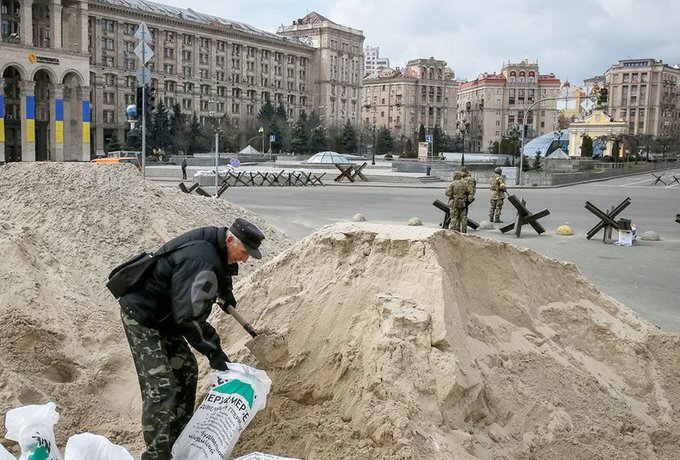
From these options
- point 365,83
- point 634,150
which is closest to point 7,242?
point 634,150

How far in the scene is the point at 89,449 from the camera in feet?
11.4

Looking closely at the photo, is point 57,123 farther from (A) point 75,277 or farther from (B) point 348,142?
(A) point 75,277

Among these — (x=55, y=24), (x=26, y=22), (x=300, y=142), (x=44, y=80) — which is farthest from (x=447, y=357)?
(x=300, y=142)

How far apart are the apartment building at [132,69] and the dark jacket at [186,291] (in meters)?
41.2

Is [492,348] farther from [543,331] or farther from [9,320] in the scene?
[9,320]

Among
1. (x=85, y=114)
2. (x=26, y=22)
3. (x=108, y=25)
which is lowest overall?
(x=85, y=114)

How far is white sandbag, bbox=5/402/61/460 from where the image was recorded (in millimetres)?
3393

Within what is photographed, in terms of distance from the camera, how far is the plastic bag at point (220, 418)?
3.95m

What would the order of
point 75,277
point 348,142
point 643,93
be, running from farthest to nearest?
1. point 643,93
2. point 348,142
3. point 75,277

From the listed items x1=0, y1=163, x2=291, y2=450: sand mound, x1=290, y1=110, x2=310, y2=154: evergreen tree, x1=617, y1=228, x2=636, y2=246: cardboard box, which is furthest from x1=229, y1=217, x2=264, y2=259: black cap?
x1=290, y1=110, x2=310, y2=154: evergreen tree

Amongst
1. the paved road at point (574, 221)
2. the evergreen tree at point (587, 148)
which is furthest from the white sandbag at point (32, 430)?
→ the evergreen tree at point (587, 148)

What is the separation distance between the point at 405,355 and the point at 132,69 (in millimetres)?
99798

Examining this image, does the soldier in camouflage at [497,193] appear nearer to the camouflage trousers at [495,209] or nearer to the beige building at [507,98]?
the camouflage trousers at [495,209]

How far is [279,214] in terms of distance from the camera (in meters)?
21.9
